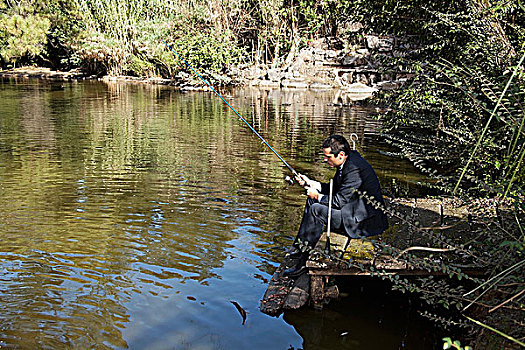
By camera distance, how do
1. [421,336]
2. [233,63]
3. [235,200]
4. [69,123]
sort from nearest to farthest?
[421,336] → [235,200] → [69,123] → [233,63]

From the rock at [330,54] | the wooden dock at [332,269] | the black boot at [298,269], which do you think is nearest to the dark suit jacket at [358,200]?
the wooden dock at [332,269]

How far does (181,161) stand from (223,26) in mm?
25780

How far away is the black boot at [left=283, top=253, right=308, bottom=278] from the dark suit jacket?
23.4 inches

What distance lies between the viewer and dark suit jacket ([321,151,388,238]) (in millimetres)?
5457

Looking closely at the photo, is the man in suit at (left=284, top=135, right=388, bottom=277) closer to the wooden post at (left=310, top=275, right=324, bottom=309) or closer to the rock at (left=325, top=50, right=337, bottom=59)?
the wooden post at (left=310, top=275, right=324, bottom=309)

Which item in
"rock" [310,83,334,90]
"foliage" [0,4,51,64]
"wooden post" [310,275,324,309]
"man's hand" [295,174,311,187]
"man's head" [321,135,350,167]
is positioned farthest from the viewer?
"foliage" [0,4,51,64]

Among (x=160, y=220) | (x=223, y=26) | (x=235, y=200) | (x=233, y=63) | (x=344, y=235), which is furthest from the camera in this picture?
(x=223, y=26)

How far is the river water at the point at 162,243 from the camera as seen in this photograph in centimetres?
479

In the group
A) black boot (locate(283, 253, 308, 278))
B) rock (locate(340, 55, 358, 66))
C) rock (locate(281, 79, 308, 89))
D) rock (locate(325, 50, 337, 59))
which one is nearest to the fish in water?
black boot (locate(283, 253, 308, 278))

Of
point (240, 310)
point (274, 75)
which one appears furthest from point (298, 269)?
point (274, 75)

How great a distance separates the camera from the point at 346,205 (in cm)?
556

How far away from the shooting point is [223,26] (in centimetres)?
3547

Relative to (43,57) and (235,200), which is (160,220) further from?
(43,57)

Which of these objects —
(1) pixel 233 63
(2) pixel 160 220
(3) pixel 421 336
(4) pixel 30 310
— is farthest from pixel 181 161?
(1) pixel 233 63
